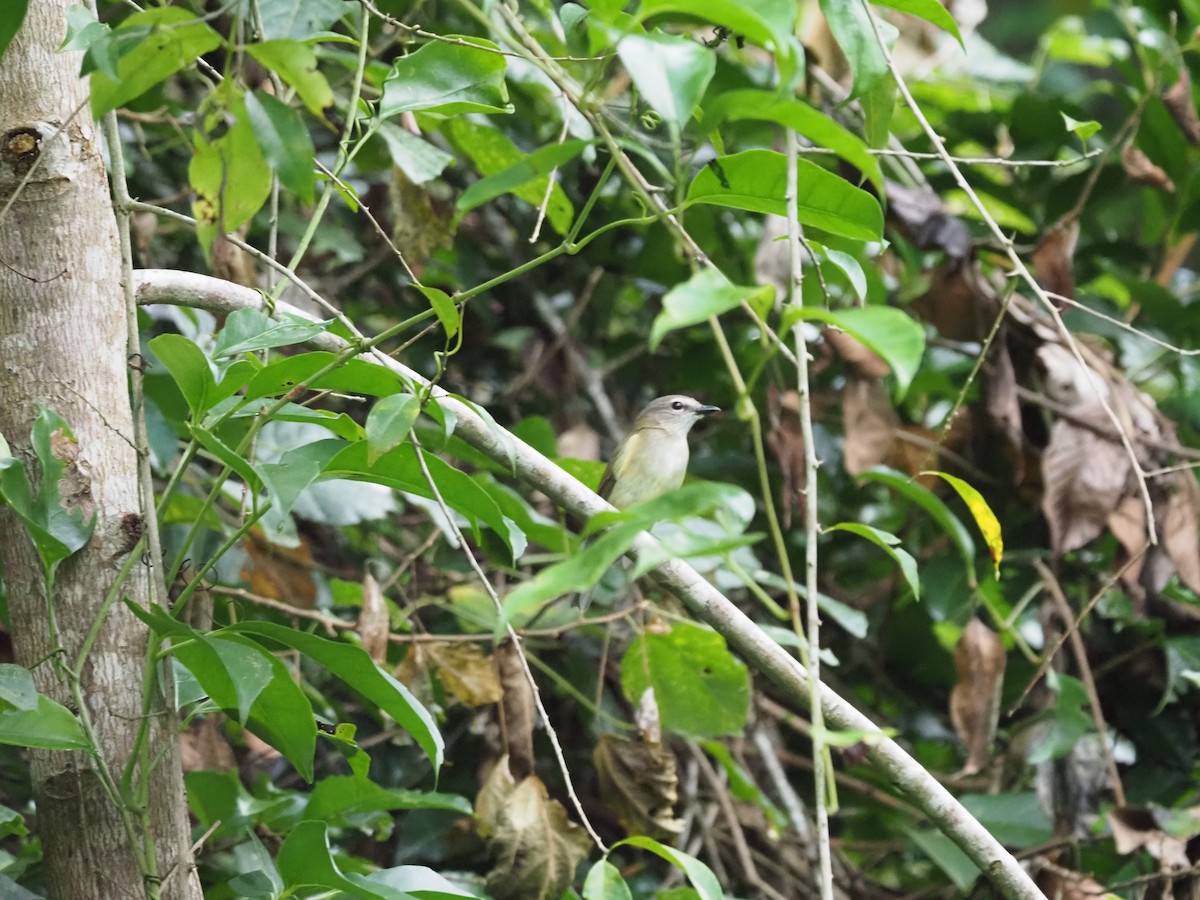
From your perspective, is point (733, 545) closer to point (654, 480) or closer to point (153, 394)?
point (153, 394)

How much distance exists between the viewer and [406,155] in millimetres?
2658

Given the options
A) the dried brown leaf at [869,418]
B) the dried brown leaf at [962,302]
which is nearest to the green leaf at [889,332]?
the dried brown leaf at [869,418]

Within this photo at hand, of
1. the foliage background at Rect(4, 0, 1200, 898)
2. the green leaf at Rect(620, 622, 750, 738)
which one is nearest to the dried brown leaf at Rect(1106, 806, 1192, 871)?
the foliage background at Rect(4, 0, 1200, 898)

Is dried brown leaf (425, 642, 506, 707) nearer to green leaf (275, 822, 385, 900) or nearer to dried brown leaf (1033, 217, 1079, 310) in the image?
green leaf (275, 822, 385, 900)

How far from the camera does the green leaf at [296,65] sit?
1.15 meters

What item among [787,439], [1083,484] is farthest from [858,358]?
[1083,484]

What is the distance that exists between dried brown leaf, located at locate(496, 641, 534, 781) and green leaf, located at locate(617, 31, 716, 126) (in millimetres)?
1804

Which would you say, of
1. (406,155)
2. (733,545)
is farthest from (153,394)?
(733,545)

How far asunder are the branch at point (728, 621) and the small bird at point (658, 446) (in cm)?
182

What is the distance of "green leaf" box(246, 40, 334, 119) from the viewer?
1151 mm

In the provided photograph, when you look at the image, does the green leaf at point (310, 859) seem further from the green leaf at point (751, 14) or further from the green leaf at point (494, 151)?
the green leaf at point (494, 151)

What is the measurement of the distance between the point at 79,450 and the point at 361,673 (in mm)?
487

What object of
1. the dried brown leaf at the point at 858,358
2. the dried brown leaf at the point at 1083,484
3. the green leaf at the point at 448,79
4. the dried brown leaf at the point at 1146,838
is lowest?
the dried brown leaf at the point at 1146,838

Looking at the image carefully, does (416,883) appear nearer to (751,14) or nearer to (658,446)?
(751,14)
